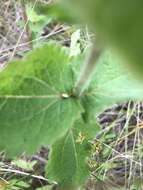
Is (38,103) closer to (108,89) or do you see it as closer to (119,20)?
(108,89)

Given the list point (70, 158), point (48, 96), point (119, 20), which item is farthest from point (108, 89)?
point (119, 20)

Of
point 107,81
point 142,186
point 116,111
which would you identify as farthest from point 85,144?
point 116,111

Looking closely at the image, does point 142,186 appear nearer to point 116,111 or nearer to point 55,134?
point 116,111

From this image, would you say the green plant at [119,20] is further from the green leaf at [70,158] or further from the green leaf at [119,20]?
the green leaf at [70,158]

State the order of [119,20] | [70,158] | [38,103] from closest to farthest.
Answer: [119,20] → [38,103] → [70,158]

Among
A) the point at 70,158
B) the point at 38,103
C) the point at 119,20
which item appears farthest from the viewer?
the point at 70,158

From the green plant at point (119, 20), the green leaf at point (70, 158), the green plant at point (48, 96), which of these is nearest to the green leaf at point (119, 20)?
the green plant at point (119, 20)
